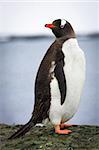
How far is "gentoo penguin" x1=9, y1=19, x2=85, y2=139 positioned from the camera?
14.3 feet

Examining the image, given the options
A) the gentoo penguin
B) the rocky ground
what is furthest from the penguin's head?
the rocky ground

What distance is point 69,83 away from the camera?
4.38 m

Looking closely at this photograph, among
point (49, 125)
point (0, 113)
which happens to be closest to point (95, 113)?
point (0, 113)

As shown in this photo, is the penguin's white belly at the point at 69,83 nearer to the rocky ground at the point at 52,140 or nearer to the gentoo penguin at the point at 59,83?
the gentoo penguin at the point at 59,83

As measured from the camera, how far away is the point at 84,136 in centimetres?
450

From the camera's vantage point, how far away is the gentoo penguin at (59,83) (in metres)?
4.35

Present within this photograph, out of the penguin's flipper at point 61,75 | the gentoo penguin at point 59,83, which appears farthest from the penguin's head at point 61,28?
the penguin's flipper at point 61,75

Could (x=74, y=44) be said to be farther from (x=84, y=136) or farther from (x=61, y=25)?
(x=84, y=136)

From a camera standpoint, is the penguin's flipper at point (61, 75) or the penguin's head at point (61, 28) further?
the penguin's head at point (61, 28)

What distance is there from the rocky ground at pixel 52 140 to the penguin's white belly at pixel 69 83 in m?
0.15

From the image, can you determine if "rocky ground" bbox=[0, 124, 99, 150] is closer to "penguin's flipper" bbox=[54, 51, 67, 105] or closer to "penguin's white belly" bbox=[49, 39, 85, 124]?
"penguin's white belly" bbox=[49, 39, 85, 124]

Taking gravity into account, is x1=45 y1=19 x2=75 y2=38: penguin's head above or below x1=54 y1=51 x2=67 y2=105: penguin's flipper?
above

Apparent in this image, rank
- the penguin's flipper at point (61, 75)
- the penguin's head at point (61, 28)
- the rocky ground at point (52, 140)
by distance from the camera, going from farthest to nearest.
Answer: the penguin's head at point (61, 28), the penguin's flipper at point (61, 75), the rocky ground at point (52, 140)

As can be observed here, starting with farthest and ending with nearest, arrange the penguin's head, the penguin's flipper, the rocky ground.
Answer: the penguin's head → the penguin's flipper → the rocky ground
